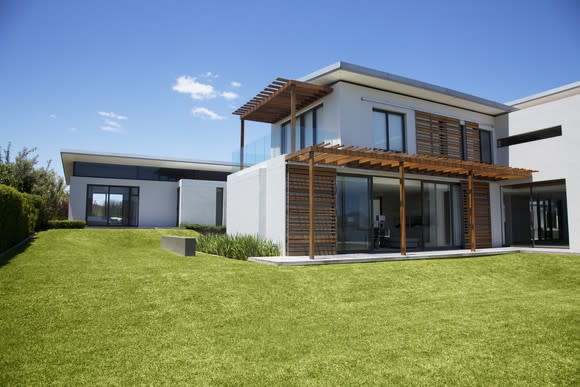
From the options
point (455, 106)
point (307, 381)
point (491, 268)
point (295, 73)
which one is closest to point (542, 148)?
point (455, 106)

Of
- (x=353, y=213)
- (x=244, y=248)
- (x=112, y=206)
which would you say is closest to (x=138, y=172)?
(x=112, y=206)

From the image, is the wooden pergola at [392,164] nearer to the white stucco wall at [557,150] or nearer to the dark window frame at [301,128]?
the white stucco wall at [557,150]

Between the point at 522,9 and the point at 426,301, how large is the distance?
12.4m

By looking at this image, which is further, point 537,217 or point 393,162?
point 537,217

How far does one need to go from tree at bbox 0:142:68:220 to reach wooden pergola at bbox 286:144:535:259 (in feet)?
48.4

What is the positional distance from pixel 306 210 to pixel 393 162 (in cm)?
334

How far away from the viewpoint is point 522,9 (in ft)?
47.2

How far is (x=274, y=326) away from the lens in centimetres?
610

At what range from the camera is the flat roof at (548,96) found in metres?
16.4

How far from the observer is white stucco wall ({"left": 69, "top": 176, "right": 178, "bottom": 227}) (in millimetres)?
25369

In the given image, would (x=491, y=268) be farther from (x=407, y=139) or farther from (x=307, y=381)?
(x=307, y=381)

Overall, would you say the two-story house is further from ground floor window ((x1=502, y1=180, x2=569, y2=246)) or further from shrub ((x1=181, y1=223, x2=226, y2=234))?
shrub ((x1=181, y1=223, x2=226, y2=234))

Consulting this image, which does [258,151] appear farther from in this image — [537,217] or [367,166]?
[537,217]

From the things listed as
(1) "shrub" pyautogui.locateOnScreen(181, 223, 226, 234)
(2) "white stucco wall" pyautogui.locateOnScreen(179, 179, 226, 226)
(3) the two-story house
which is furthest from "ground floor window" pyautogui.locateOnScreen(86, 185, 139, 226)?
(3) the two-story house
